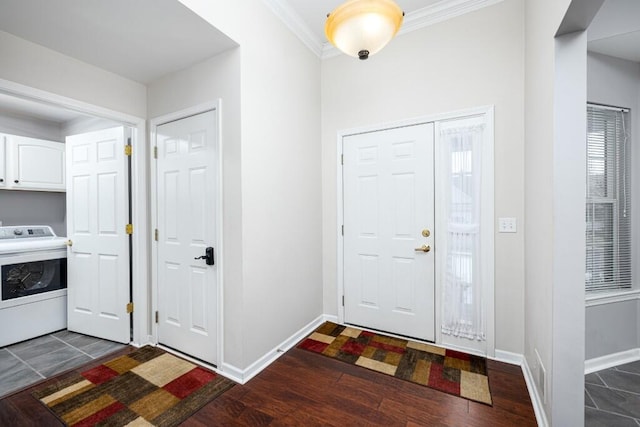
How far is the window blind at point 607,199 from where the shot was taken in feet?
7.46

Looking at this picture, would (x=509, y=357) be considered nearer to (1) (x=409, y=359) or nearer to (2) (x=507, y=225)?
(1) (x=409, y=359)

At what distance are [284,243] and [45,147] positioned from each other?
138 inches

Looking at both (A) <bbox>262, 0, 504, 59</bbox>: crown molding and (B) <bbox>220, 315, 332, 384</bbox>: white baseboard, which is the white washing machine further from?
(A) <bbox>262, 0, 504, 59</bbox>: crown molding

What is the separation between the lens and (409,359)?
2.31 meters

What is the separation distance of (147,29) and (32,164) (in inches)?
114

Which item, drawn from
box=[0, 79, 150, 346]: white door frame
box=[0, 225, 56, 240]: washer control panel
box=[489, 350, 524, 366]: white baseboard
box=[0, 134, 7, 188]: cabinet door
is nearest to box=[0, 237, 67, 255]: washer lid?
box=[0, 225, 56, 240]: washer control panel

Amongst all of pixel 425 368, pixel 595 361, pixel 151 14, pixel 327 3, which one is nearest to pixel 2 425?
pixel 151 14

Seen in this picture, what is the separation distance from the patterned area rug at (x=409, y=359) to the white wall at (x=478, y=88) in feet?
1.40

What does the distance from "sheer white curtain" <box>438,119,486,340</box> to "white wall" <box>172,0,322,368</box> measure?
1.27 m

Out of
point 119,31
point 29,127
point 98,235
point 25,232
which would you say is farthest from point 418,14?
point 25,232

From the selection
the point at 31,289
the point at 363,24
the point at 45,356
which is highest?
the point at 363,24

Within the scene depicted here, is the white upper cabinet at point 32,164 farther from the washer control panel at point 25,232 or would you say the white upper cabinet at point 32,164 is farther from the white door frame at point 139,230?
the white door frame at point 139,230

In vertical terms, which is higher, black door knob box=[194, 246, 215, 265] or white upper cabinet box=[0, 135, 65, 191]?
white upper cabinet box=[0, 135, 65, 191]

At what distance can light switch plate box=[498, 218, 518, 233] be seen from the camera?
223cm
